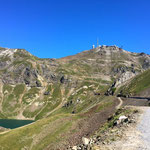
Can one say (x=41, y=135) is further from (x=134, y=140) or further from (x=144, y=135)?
(x=134, y=140)

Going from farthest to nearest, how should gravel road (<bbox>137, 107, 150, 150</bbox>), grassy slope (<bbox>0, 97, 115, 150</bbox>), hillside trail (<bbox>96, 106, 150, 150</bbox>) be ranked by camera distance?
grassy slope (<bbox>0, 97, 115, 150</bbox>) → gravel road (<bbox>137, 107, 150, 150</bbox>) → hillside trail (<bbox>96, 106, 150, 150</bbox>)

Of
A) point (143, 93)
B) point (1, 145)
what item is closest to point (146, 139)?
point (1, 145)

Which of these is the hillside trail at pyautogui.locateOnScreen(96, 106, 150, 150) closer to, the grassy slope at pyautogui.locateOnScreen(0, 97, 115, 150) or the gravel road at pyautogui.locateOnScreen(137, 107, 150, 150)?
the gravel road at pyautogui.locateOnScreen(137, 107, 150, 150)

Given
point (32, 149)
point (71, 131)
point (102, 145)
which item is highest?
point (102, 145)

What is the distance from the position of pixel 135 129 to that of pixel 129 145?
26.9ft

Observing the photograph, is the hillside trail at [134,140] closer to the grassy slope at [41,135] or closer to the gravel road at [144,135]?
the gravel road at [144,135]

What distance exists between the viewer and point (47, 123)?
71.2 meters

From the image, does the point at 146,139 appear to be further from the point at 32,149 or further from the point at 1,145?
the point at 1,145

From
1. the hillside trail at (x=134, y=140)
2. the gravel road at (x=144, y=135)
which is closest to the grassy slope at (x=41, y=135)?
the gravel road at (x=144, y=135)

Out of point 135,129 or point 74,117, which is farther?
point 74,117

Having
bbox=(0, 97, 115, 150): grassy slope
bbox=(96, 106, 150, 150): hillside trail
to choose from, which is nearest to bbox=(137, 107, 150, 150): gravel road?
bbox=(96, 106, 150, 150): hillside trail

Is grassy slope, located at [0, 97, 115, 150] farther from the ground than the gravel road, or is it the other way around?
the gravel road

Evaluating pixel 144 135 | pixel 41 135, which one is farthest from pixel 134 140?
pixel 41 135

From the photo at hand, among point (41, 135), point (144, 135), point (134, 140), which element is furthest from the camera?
point (41, 135)
